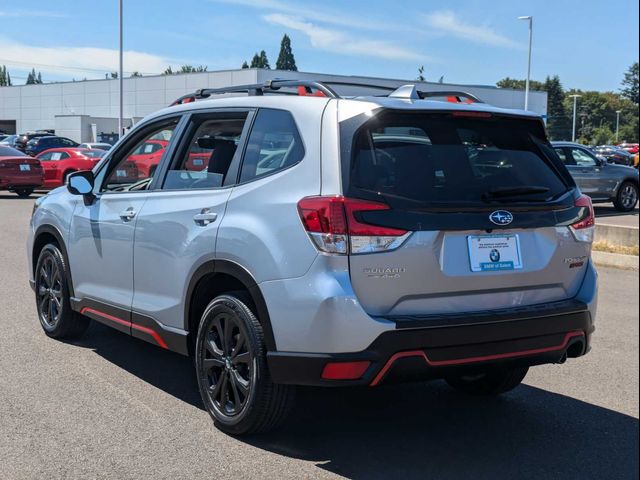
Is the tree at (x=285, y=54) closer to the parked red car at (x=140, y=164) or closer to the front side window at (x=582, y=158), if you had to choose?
the front side window at (x=582, y=158)

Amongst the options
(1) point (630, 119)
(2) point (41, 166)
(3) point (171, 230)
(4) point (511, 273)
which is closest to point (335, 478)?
(4) point (511, 273)

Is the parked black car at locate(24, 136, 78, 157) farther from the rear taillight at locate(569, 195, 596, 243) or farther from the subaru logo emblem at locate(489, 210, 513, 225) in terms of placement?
the subaru logo emblem at locate(489, 210, 513, 225)

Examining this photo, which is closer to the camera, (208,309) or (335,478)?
(335,478)

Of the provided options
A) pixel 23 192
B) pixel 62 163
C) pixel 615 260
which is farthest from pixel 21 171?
pixel 615 260

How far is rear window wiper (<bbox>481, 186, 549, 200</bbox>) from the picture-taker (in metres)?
4.02

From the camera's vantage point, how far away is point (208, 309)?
4.45m

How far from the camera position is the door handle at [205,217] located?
4.43 metres

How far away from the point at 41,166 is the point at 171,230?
799 inches

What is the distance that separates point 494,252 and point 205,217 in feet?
5.33

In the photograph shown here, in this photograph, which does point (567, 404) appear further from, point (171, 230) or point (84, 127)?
point (84, 127)

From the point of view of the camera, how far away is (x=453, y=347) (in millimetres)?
3834

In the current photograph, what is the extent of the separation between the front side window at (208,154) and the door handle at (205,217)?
19 cm

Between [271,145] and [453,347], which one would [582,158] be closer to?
[271,145]

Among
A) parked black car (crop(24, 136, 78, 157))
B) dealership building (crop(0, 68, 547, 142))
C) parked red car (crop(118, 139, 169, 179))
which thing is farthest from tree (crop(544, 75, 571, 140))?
parked red car (crop(118, 139, 169, 179))
